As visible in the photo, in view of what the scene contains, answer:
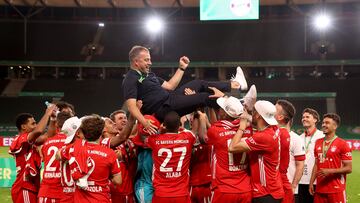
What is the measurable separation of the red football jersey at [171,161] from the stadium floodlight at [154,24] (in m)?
26.5

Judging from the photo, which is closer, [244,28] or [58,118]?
[58,118]

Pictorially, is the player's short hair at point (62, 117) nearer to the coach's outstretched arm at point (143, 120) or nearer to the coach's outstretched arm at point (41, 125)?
the coach's outstretched arm at point (41, 125)

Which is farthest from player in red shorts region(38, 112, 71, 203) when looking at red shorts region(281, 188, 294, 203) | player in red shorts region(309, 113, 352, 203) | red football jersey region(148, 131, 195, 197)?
player in red shorts region(309, 113, 352, 203)

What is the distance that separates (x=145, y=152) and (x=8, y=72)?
3148 centimetres

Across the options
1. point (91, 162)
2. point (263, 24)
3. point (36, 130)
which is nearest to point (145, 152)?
point (91, 162)

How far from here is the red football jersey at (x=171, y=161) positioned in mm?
5316

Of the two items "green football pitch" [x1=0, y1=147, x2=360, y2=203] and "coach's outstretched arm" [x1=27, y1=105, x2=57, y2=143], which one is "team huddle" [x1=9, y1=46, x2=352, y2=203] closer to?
"coach's outstretched arm" [x1=27, y1=105, x2=57, y2=143]

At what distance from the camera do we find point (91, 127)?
492 centimetres

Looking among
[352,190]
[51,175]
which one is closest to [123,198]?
[51,175]

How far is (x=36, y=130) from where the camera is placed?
20.2 feet

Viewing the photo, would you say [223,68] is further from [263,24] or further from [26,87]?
[26,87]

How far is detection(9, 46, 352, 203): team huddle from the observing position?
16.5 feet

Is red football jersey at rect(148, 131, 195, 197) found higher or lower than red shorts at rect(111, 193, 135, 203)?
higher

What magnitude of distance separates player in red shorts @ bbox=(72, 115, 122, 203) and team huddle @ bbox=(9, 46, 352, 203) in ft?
0.04
